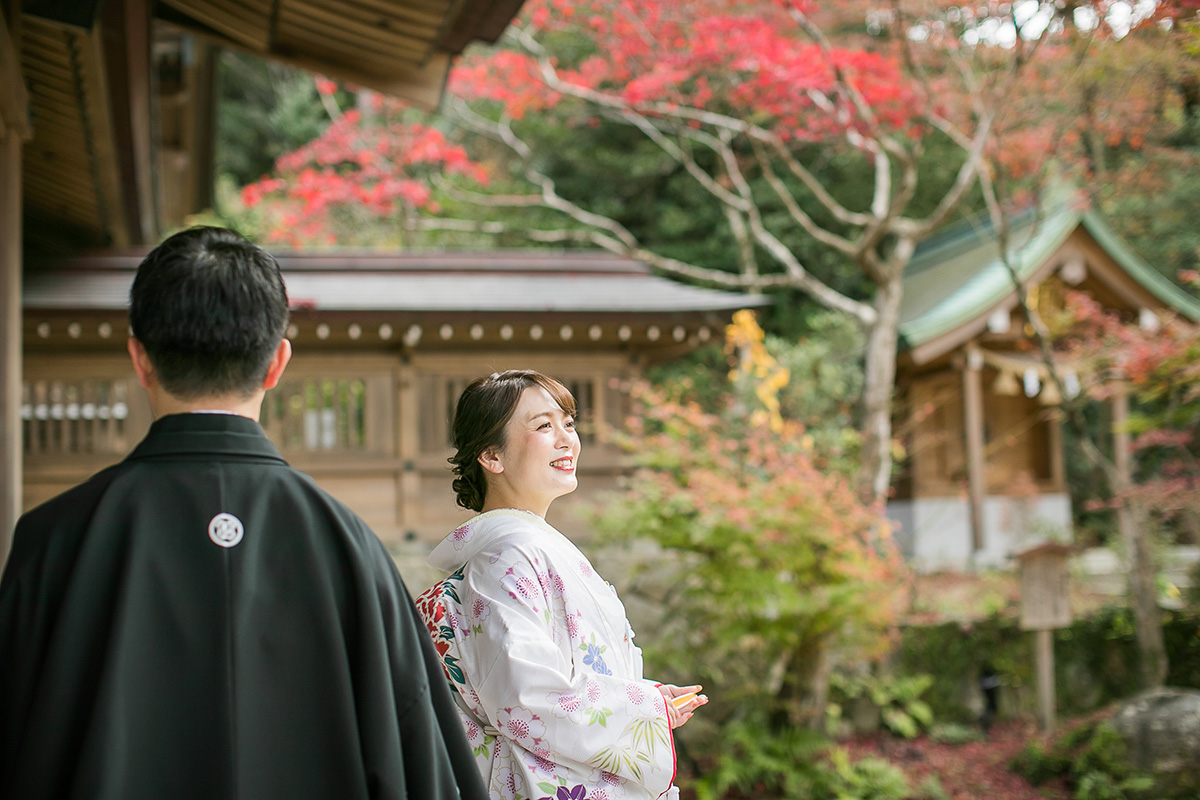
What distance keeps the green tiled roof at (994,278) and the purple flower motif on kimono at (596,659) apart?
8934mm

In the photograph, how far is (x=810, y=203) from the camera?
14.5m

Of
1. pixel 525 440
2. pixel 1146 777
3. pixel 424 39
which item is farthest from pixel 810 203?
pixel 525 440

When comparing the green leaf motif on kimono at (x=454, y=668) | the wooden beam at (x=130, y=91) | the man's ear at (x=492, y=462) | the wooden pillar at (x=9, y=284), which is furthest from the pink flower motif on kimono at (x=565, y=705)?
the wooden beam at (x=130, y=91)

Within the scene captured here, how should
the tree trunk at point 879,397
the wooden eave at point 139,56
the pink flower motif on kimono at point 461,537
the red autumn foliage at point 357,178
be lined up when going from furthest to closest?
the red autumn foliage at point 357,178 → the tree trunk at point 879,397 → the wooden eave at point 139,56 → the pink flower motif on kimono at point 461,537

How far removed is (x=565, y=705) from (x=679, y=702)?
0.32 meters

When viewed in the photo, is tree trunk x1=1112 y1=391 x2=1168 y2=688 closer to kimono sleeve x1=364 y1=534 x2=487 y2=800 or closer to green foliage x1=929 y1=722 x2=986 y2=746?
green foliage x1=929 y1=722 x2=986 y2=746

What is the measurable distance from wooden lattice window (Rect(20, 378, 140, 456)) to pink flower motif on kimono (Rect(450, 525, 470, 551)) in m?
6.73

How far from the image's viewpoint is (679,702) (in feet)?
6.59

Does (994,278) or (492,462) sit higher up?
(994,278)

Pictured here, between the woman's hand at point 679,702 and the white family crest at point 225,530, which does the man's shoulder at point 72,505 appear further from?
the woman's hand at point 679,702

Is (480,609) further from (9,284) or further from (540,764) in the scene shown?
(9,284)

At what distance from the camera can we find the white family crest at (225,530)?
1.26m

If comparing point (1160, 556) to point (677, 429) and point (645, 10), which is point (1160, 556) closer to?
point (677, 429)

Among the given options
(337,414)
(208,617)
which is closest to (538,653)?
(208,617)
